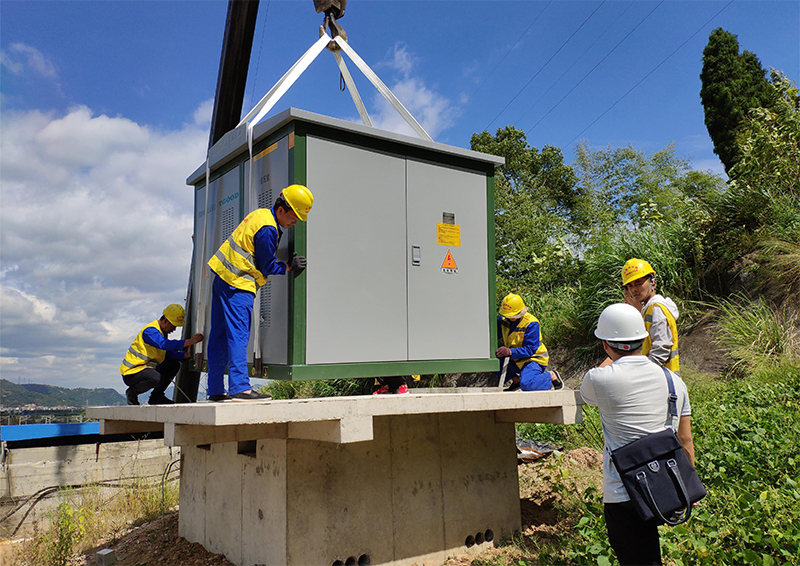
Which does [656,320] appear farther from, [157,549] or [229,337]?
[157,549]

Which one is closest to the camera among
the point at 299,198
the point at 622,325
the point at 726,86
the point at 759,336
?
the point at 622,325

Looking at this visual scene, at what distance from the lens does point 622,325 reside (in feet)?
10.6

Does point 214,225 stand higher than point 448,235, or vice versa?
point 214,225

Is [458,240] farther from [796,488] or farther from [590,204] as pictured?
[590,204]

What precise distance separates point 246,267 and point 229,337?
1.83ft

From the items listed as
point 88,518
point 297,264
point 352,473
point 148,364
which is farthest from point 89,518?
point 297,264

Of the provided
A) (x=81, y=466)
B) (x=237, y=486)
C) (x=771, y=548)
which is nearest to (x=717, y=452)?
(x=771, y=548)

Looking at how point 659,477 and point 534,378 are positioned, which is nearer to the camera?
point 659,477

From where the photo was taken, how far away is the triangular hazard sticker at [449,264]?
5.55 metres

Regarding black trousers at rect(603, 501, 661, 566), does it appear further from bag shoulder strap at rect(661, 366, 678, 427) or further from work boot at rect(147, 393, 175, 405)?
work boot at rect(147, 393, 175, 405)

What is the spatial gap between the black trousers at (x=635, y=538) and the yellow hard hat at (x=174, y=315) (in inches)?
204

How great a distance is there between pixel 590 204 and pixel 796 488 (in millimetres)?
24046

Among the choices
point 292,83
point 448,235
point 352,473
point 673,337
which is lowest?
point 352,473

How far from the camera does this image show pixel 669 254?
10.5 metres
